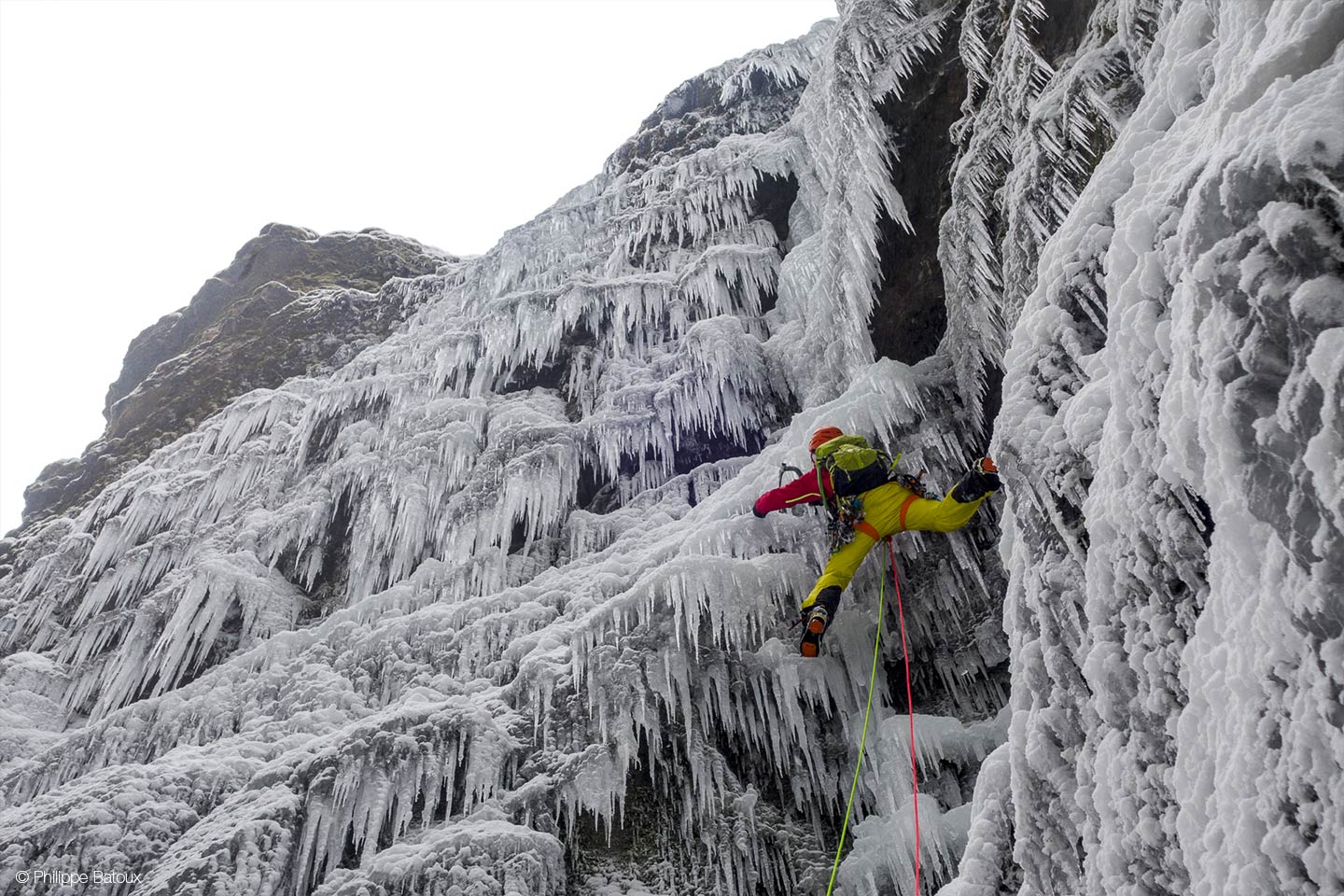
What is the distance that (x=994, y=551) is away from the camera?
16.3ft

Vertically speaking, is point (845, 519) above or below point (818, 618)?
above

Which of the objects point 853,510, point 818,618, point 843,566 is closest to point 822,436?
point 853,510

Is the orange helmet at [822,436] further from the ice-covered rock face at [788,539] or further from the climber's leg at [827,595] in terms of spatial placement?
the climber's leg at [827,595]

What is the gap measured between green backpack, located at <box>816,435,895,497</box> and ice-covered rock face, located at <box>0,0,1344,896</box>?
1.79 feet

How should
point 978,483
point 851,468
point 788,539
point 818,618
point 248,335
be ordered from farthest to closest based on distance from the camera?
point 248,335 < point 788,539 < point 851,468 < point 818,618 < point 978,483

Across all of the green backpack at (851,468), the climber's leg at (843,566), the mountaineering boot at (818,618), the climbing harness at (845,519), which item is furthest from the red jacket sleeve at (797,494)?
the mountaineering boot at (818,618)

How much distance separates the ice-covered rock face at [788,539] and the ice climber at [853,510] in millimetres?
343

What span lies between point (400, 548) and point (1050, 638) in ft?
22.8

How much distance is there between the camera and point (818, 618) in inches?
169

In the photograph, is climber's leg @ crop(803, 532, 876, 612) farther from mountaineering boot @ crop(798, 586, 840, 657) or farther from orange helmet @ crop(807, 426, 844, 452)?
orange helmet @ crop(807, 426, 844, 452)

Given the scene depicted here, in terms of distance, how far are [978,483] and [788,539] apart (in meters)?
1.37

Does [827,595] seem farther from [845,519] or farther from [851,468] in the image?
[851,468]

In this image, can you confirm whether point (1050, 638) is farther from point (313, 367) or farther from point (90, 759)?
point (313, 367)

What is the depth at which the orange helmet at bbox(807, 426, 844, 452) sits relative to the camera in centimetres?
507
